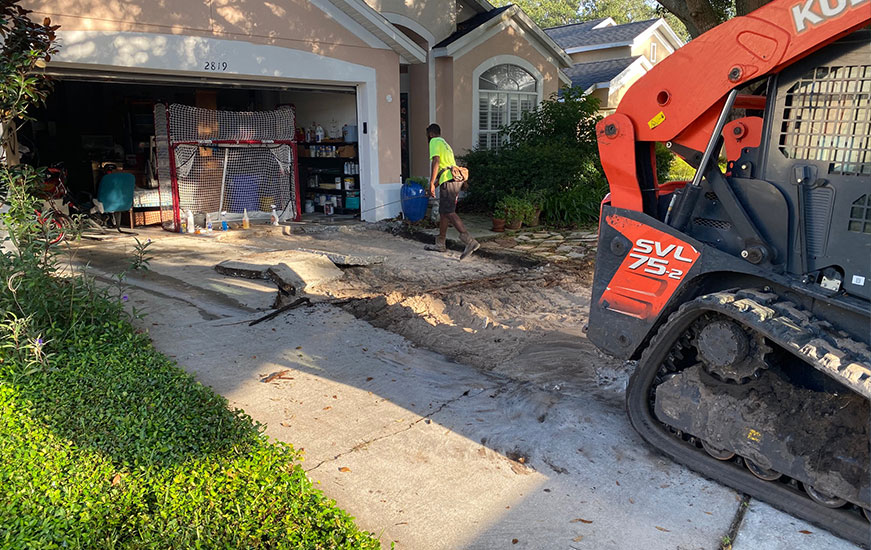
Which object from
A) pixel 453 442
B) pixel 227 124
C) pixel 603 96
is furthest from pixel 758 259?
pixel 603 96

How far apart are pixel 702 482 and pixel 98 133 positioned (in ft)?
56.9

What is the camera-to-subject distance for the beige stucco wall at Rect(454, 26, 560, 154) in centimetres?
1528

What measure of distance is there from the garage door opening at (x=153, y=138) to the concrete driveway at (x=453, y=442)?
6.83m

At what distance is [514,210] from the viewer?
12.4 metres

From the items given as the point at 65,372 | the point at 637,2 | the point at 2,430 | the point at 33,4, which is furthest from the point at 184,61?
the point at 637,2

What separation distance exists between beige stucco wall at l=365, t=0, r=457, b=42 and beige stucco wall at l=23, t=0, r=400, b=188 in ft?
7.42

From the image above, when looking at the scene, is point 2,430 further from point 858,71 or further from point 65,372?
point 858,71

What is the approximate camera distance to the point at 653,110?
13.7ft

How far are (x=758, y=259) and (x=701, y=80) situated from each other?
3.61 feet

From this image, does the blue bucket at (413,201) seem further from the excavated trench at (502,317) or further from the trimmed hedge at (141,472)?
the trimmed hedge at (141,472)

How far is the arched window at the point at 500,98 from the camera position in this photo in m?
16.0

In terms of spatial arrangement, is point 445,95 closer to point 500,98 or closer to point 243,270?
point 500,98

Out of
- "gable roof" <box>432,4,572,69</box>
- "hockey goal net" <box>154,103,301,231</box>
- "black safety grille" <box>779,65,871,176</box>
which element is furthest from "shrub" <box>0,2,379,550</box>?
"gable roof" <box>432,4,572,69</box>

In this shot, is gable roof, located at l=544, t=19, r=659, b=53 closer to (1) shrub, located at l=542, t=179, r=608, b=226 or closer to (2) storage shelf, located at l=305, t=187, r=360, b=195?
(1) shrub, located at l=542, t=179, r=608, b=226
